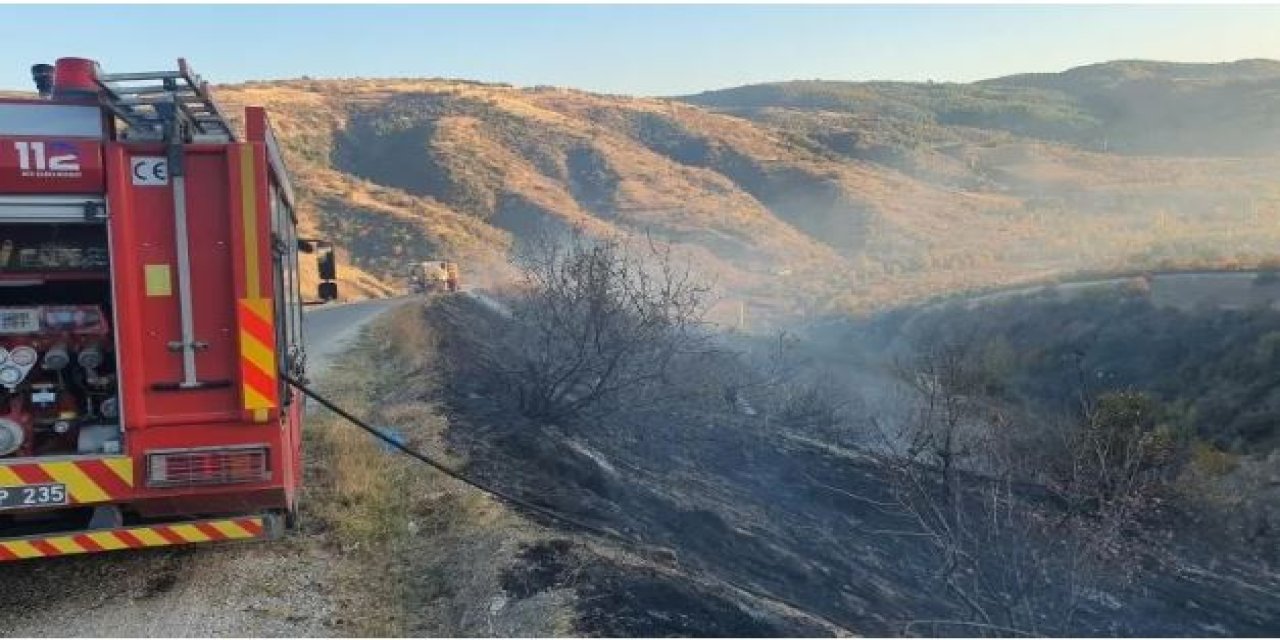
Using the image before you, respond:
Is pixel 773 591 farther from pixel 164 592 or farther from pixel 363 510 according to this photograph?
pixel 164 592

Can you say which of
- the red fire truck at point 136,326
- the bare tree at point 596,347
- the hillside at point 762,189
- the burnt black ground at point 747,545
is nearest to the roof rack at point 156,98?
the red fire truck at point 136,326

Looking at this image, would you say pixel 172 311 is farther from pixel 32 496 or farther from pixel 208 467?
pixel 32 496

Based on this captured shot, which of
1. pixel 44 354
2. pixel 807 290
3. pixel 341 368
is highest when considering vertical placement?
pixel 44 354

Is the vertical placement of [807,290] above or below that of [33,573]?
below

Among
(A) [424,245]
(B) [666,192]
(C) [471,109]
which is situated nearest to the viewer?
(A) [424,245]

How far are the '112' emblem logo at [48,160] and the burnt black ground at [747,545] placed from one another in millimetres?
3249

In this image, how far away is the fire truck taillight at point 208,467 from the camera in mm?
5184

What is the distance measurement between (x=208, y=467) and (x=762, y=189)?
215 feet

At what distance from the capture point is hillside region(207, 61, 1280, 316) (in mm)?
46594

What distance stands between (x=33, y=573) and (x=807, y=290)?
136 ft

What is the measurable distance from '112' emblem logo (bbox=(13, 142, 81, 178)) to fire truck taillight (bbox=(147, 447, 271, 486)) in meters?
1.49

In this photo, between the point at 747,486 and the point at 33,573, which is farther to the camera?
the point at 747,486

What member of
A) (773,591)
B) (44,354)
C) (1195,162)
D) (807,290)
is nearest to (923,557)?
(773,591)

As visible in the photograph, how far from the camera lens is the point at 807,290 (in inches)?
1801
